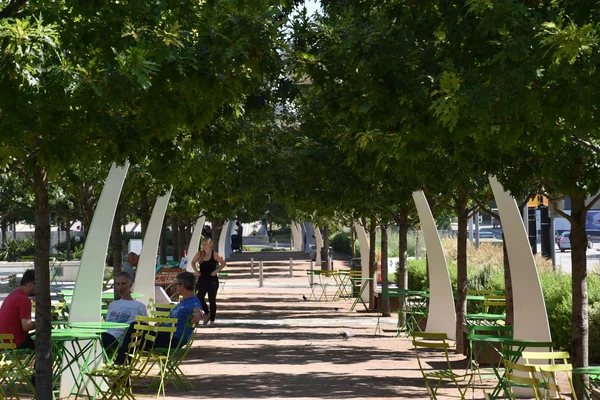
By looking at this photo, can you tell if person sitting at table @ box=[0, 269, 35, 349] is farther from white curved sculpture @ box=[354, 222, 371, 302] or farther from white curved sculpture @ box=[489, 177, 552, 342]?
white curved sculpture @ box=[354, 222, 371, 302]

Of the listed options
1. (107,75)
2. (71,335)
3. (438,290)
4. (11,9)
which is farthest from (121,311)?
(438,290)

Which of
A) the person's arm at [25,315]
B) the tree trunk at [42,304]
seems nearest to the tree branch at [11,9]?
the tree trunk at [42,304]

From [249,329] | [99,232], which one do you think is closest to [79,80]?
[99,232]

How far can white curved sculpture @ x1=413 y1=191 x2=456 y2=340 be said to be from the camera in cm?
1647

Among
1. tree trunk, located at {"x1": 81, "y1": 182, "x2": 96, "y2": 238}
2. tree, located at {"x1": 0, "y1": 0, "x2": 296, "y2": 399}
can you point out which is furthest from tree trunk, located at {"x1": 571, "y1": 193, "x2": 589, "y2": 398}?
tree trunk, located at {"x1": 81, "y1": 182, "x2": 96, "y2": 238}

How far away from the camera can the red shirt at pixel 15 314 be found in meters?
10.3

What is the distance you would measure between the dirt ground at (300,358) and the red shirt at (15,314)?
1.81 metres

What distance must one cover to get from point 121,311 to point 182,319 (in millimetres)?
765

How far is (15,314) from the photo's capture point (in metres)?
10.3

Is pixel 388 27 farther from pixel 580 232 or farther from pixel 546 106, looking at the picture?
pixel 580 232

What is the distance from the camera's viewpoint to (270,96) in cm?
1129

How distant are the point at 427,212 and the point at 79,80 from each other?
431 inches

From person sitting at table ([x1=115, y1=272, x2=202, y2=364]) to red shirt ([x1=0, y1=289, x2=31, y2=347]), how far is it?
114cm

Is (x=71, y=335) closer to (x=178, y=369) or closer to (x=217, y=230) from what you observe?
(x=178, y=369)
